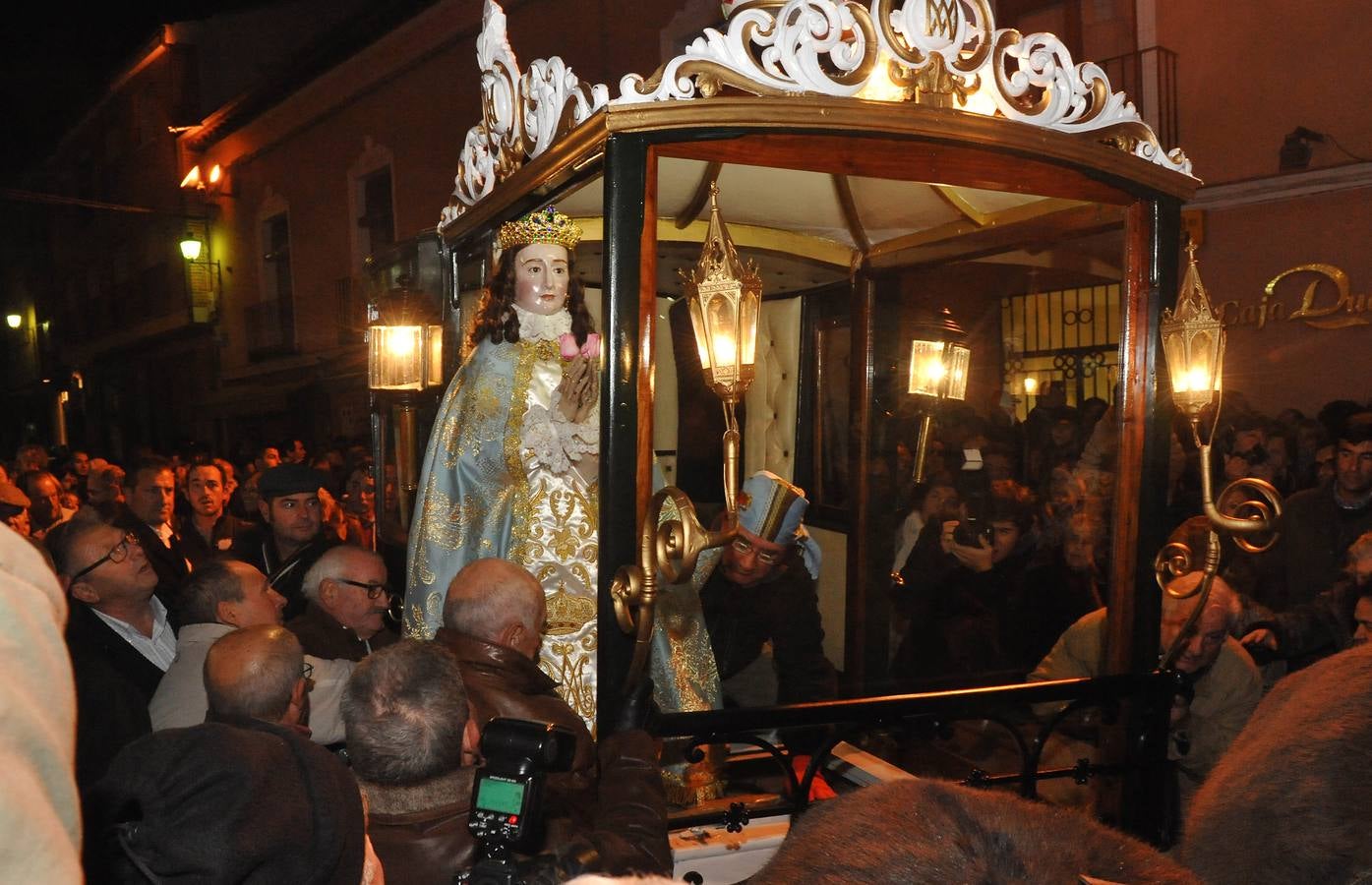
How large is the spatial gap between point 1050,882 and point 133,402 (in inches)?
1157

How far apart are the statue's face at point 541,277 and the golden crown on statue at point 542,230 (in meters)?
0.03

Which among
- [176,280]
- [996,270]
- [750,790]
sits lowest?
[750,790]

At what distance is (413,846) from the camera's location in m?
2.33

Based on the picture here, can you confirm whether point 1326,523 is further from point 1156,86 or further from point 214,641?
A: point 1156,86

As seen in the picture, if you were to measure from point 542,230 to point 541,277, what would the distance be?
0.59 ft

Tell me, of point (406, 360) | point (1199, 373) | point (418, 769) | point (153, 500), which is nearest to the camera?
point (418, 769)

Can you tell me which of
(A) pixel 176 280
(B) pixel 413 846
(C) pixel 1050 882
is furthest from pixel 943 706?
(A) pixel 176 280

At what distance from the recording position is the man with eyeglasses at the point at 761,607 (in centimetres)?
429

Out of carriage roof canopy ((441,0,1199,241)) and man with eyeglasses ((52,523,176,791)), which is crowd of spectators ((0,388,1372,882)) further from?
carriage roof canopy ((441,0,1199,241))

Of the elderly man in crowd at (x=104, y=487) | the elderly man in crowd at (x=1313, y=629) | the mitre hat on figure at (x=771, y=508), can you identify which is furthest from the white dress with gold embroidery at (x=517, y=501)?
the elderly man in crowd at (x=104, y=487)

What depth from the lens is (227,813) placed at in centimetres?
189

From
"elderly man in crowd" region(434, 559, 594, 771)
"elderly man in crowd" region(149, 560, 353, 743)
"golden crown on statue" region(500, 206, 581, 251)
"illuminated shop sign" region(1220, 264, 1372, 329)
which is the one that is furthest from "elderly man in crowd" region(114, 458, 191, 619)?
"illuminated shop sign" region(1220, 264, 1372, 329)

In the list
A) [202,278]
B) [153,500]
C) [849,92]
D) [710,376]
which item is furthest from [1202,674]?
[202,278]

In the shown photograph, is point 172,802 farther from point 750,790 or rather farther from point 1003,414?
point 1003,414
